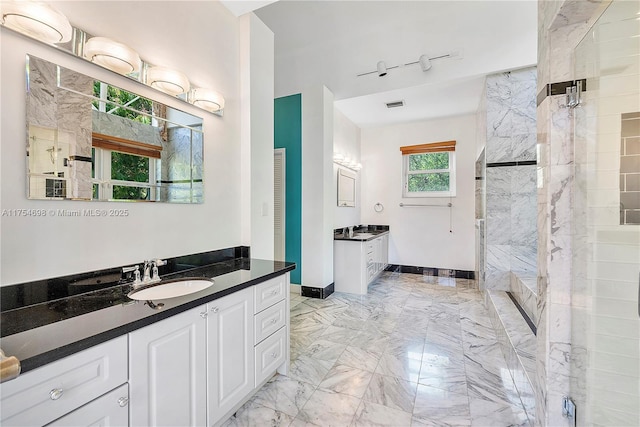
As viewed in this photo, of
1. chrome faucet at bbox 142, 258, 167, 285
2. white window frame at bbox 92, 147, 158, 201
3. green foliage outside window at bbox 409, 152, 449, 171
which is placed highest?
green foliage outside window at bbox 409, 152, 449, 171

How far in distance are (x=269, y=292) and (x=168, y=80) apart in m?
1.45

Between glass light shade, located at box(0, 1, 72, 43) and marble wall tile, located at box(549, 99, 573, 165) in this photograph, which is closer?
glass light shade, located at box(0, 1, 72, 43)

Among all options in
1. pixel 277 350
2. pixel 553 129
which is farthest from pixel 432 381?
pixel 553 129

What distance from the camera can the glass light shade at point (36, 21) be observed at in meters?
1.09

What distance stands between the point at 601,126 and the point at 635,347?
1015 mm

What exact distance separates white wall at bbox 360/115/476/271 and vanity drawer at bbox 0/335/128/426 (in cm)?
491

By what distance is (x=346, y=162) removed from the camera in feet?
15.6

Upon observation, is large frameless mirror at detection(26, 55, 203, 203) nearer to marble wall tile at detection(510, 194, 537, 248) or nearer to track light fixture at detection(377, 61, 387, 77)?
track light fixture at detection(377, 61, 387, 77)

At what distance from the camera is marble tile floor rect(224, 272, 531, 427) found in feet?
5.55

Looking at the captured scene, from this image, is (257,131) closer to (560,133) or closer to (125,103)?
(125,103)

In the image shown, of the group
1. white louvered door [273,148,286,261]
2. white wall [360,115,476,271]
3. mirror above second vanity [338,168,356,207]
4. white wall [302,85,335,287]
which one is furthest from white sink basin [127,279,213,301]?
white wall [360,115,476,271]

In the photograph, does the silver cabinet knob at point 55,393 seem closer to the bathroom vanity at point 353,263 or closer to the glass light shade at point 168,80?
the glass light shade at point 168,80

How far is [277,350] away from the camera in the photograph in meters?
1.91

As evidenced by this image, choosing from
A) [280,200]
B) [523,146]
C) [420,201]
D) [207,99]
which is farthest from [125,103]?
[420,201]
